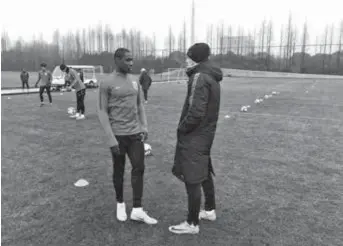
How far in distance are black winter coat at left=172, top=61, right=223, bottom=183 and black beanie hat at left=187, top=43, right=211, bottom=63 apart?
6 cm

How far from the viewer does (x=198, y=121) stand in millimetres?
3020

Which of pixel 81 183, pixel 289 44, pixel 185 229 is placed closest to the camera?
pixel 185 229

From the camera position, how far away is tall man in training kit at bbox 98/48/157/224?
11.3ft

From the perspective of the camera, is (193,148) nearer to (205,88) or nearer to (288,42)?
(205,88)

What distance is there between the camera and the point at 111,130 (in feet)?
11.3

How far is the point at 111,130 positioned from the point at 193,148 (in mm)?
923

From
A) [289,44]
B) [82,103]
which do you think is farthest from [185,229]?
[289,44]

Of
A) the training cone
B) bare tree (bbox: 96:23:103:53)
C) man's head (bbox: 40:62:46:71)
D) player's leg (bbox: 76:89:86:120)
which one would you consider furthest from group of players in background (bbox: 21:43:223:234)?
bare tree (bbox: 96:23:103:53)

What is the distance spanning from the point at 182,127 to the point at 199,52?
28.7 inches

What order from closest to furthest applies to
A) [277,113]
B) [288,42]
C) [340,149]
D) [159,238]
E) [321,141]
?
[159,238] < [340,149] < [321,141] < [277,113] < [288,42]

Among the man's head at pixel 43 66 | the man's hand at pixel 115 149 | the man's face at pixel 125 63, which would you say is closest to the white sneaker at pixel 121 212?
the man's hand at pixel 115 149

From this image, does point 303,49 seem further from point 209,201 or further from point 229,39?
point 209,201

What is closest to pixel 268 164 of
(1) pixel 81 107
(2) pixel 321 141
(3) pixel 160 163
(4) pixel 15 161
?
(3) pixel 160 163

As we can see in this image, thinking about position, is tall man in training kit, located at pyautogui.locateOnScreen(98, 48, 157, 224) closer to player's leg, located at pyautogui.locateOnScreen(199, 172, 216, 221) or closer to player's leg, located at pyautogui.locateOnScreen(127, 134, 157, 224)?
player's leg, located at pyautogui.locateOnScreen(127, 134, 157, 224)
